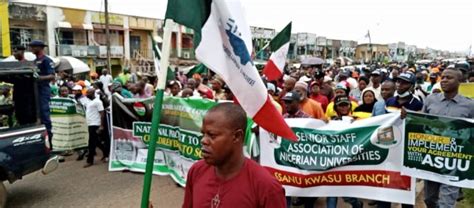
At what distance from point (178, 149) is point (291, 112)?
7.34 feet

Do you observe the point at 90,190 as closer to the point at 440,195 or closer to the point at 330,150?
the point at 330,150

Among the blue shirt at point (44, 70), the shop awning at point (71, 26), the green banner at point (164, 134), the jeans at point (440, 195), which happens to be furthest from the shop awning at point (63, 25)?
the jeans at point (440, 195)

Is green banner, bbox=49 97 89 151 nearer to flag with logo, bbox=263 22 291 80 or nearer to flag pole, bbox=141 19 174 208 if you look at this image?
flag with logo, bbox=263 22 291 80

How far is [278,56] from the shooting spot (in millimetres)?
7098

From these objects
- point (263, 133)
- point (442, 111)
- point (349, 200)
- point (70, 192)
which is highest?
point (442, 111)

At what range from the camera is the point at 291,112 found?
4.97 m

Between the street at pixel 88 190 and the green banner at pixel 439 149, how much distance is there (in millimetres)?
3048

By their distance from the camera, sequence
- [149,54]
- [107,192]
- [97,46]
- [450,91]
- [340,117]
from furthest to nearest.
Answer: [149,54] → [97,46] → [107,192] → [340,117] → [450,91]

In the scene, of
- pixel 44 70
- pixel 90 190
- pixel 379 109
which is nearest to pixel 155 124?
pixel 379 109

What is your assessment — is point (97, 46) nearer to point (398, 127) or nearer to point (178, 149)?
point (178, 149)

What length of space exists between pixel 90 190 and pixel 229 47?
4533 mm

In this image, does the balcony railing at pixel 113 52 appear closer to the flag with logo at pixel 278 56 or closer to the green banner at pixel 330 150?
the flag with logo at pixel 278 56

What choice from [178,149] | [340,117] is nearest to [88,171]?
[178,149]

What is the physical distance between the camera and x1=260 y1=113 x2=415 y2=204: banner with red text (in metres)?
4.41
